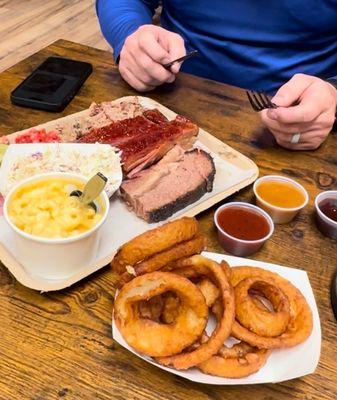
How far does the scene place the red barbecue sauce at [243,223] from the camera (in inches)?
58.4

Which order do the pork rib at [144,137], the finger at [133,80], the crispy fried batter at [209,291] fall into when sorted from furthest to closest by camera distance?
the finger at [133,80] < the pork rib at [144,137] < the crispy fried batter at [209,291]

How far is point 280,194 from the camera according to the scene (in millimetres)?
1678

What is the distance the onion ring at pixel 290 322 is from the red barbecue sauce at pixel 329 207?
0.41 meters

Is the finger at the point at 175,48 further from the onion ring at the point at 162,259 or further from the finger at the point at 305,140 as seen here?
the onion ring at the point at 162,259

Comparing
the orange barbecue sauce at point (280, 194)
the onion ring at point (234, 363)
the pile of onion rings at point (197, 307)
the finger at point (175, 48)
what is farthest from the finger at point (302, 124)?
the onion ring at point (234, 363)

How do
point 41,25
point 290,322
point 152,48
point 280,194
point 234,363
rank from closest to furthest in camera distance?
1. point 234,363
2. point 290,322
3. point 280,194
4. point 152,48
5. point 41,25

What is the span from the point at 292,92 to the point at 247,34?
59 centimetres

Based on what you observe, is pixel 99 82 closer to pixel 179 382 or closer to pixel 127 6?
pixel 127 6

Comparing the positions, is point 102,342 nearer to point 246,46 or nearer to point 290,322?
point 290,322

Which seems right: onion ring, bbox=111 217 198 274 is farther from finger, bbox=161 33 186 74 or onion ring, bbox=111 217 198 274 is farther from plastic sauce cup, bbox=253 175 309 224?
finger, bbox=161 33 186 74

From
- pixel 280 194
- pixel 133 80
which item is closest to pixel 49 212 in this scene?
pixel 280 194

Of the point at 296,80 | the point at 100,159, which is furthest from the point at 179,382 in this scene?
the point at 296,80

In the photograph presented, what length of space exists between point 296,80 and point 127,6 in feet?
3.42

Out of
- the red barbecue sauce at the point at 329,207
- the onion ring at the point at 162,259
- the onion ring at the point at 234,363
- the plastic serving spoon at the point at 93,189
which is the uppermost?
the plastic serving spoon at the point at 93,189
